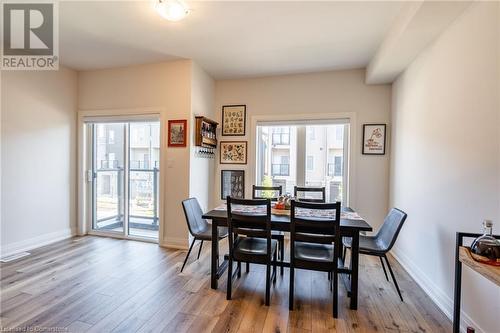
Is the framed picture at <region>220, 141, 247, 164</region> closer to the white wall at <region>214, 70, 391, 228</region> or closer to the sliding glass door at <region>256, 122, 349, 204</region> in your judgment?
the sliding glass door at <region>256, 122, 349, 204</region>

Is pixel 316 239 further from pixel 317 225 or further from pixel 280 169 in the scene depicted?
pixel 280 169

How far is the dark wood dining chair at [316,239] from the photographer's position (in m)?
1.96

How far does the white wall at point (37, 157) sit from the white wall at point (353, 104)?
10.3 ft

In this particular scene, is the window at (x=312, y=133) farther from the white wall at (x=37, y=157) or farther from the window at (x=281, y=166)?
the white wall at (x=37, y=157)

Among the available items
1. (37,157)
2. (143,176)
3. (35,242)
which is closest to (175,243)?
(143,176)

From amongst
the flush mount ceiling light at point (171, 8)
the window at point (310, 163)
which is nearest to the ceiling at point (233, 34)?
the flush mount ceiling light at point (171, 8)

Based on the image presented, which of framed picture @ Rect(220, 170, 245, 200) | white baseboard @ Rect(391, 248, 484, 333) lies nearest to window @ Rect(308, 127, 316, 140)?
framed picture @ Rect(220, 170, 245, 200)

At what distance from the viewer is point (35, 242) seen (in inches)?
133

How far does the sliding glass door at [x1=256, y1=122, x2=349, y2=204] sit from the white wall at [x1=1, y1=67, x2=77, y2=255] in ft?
10.2

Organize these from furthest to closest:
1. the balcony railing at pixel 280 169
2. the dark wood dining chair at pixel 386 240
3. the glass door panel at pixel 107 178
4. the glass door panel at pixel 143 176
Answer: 1. the balcony railing at pixel 280 169
2. the glass door panel at pixel 107 178
3. the glass door panel at pixel 143 176
4. the dark wood dining chair at pixel 386 240

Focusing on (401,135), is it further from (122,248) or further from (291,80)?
(122,248)

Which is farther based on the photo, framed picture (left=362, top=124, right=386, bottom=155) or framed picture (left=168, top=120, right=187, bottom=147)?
framed picture (left=362, top=124, right=386, bottom=155)

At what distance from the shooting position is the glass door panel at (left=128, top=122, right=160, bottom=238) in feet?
12.6

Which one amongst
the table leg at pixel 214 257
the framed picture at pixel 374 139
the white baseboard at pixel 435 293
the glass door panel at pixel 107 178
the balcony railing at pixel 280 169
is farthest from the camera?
the balcony railing at pixel 280 169
